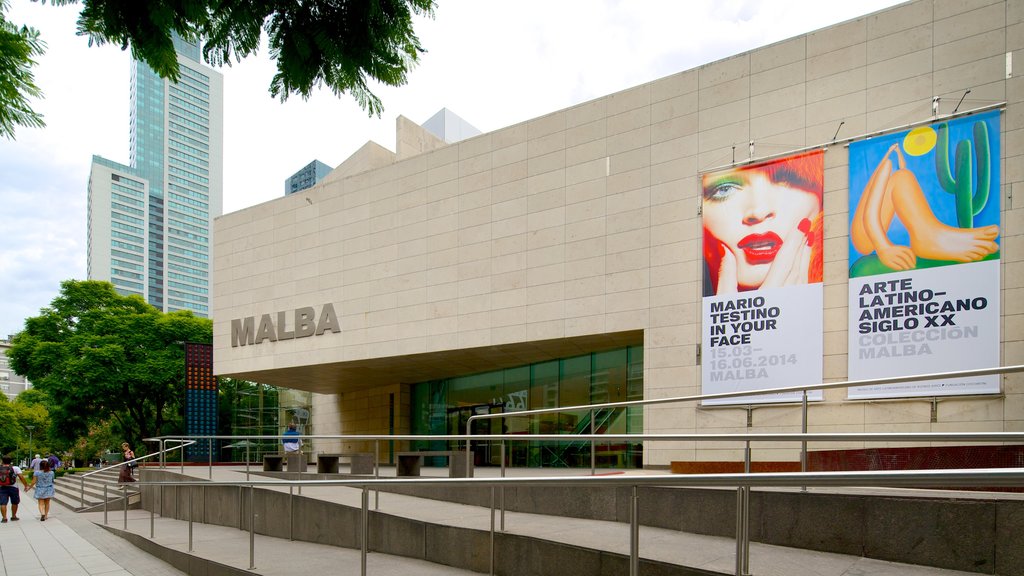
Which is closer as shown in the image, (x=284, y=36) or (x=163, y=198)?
(x=284, y=36)

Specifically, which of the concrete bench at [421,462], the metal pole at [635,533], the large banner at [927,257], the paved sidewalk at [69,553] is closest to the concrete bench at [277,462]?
the paved sidewalk at [69,553]

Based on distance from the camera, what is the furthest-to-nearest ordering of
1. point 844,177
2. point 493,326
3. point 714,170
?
1. point 493,326
2. point 714,170
3. point 844,177

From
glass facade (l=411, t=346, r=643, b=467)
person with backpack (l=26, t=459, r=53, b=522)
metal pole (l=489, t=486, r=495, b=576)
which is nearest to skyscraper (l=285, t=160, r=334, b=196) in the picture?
glass facade (l=411, t=346, r=643, b=467)

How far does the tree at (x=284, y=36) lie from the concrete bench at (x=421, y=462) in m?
8.00

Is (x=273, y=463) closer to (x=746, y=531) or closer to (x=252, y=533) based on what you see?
(x=252, y=533)

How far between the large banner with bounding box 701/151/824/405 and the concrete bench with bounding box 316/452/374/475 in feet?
23.3

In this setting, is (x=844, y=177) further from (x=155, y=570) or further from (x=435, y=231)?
(x=155, y=570)

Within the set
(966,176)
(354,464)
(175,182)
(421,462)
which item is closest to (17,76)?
(421,462)

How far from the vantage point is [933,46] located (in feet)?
44.5

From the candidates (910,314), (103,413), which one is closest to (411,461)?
(910,314)

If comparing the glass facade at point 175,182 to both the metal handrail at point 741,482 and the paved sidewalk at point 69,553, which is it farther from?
the metal handrail at point 741,482

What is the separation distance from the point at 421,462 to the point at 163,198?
179 meters

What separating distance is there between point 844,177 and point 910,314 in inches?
121

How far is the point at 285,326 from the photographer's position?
24281mm
